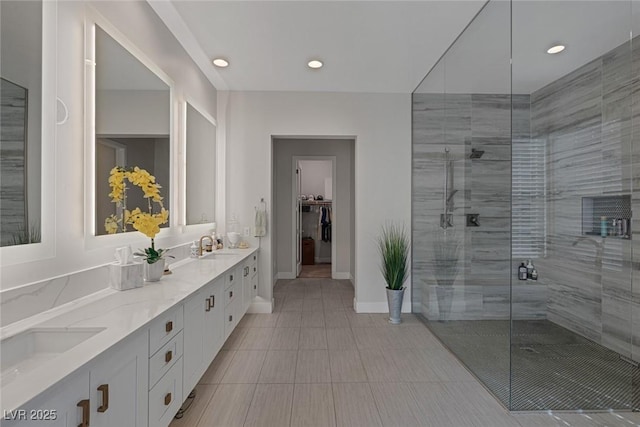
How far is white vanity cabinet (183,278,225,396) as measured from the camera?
1.93 m

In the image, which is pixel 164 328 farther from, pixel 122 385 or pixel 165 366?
pixel 122 385

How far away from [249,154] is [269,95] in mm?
816

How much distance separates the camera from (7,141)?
1.30 meters

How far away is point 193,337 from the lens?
2.02 m

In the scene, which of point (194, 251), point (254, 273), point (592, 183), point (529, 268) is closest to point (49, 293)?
point (194, 251)

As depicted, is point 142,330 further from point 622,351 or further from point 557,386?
point 622,351

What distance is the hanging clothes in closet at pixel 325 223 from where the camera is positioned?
816 centimetres

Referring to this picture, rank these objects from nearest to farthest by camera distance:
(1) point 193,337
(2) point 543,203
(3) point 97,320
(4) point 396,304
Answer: (3) point 97,320 → (1) point 193,337 → (2) point 543,203 → (4) point 396,304

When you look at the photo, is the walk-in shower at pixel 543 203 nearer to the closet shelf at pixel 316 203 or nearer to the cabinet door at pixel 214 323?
the cabinet door at pixel 214 323

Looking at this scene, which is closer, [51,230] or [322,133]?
[51,230]

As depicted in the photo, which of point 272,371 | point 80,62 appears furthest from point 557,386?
point 80,62

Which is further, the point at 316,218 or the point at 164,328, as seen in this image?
the point at 316,218

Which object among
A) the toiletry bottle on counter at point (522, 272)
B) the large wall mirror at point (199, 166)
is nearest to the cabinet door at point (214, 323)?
the large wall mirror at point (199, 166)

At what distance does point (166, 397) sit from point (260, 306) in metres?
2.59
